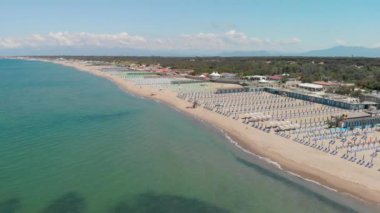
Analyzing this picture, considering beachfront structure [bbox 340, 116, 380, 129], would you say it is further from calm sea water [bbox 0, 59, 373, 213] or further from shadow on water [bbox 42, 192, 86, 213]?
shadow on water [bbox 42, 192, 86, 213]

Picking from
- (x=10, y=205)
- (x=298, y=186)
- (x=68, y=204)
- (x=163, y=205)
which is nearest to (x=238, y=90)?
(x=298, y=186)

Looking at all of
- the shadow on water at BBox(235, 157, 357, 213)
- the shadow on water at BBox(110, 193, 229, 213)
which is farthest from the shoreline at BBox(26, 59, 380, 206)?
the shadow on water at BBox(110, 193, 229, 213)

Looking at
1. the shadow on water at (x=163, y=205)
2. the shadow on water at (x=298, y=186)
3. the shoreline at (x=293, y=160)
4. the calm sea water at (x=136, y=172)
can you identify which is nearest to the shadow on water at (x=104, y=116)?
the calm sea water at (x=136, y=172)

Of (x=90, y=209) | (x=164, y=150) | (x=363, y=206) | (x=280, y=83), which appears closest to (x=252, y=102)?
(x=280, y=83)

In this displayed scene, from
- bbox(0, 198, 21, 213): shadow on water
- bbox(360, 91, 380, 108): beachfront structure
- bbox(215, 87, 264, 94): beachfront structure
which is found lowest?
bbox(0, 198, 21, 213): shadow on water

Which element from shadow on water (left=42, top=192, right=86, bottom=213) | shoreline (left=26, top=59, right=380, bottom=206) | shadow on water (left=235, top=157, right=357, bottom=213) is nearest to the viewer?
shadow on water (left=42, top=192, right=86, bottom=213)

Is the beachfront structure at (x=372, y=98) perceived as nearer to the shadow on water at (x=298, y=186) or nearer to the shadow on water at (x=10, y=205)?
the shadow on water at (x=298, y=186)

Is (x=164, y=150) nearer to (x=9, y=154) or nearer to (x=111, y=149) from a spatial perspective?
(x=111, y=149)

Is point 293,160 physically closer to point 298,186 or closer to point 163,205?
point 298,186
